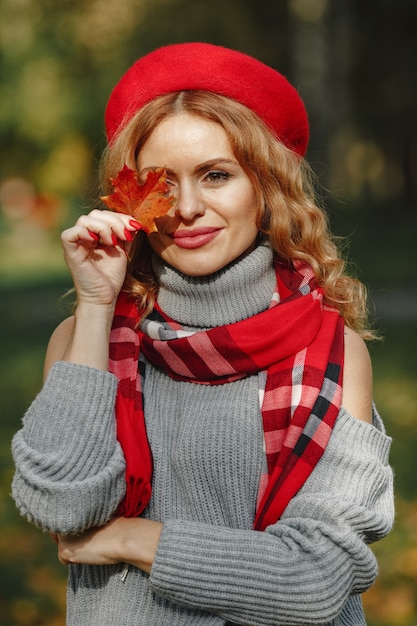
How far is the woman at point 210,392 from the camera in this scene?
7.43 ft

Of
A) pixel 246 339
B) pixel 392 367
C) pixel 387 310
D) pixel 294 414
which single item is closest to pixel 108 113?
pixel 246 339

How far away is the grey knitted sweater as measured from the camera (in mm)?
2221

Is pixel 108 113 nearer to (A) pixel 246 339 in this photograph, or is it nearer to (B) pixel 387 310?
(A) pixel 246 339


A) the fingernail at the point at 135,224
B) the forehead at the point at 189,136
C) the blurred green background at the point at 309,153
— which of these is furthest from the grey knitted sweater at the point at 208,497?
the blurred green background at the point at 309,153

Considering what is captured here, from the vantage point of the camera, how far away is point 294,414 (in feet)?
7.95

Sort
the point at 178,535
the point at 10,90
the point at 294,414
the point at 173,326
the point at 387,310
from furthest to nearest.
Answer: the point at 10,90 → the point at 387,310 → the point at 173,326 → the point at 294,414 → the point at 178,535

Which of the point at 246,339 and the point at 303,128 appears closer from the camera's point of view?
the point at 246,339

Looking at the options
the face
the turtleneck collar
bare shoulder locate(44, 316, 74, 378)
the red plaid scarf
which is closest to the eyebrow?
the face

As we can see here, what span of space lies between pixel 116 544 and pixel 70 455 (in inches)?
10.9

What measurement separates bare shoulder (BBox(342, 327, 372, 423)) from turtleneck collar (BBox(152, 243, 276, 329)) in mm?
304

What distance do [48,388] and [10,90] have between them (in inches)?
938

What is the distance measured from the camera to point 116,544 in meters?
2.36

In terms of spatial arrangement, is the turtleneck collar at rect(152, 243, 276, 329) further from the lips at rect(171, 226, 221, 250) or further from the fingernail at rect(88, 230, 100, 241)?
the fingernail at rect(88, 230, 100, 241)

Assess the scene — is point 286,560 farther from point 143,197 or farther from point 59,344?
point 143,197
